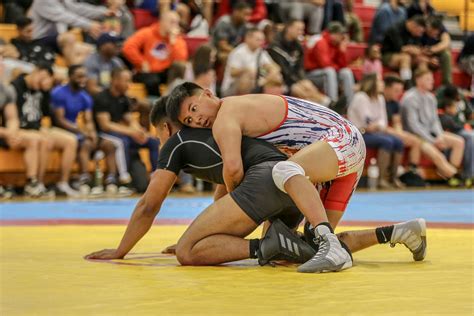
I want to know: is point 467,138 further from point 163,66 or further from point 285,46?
point 163,66

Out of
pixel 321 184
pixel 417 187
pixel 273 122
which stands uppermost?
pixel 273 122

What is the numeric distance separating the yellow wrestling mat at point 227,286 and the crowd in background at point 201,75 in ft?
16.7

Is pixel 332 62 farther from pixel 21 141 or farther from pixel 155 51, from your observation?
pixel 21 141

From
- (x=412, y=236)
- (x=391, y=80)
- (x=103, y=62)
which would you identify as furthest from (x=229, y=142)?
(x=391, y=80)

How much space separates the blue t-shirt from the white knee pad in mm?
6359

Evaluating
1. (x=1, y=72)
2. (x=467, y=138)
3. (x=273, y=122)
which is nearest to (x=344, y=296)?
(x=273, y=122)

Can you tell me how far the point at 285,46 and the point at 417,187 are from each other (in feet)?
7.72

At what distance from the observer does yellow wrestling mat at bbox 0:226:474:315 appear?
322 centimetres

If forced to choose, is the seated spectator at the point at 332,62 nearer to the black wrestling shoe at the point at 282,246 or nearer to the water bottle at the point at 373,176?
the water bottle at the point at 373,176

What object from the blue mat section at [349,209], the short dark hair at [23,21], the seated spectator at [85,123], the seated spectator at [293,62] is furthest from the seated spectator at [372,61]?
the short dark hair at [23,21]

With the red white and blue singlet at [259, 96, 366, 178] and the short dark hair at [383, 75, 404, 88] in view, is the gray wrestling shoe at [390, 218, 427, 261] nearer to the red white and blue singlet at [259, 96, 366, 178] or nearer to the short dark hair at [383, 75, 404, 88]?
the red white and blue singlet at [259, 96, 366, 178]

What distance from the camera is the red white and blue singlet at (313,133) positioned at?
15.2 feet

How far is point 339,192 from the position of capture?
4.82 metres

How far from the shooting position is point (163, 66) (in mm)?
11766
